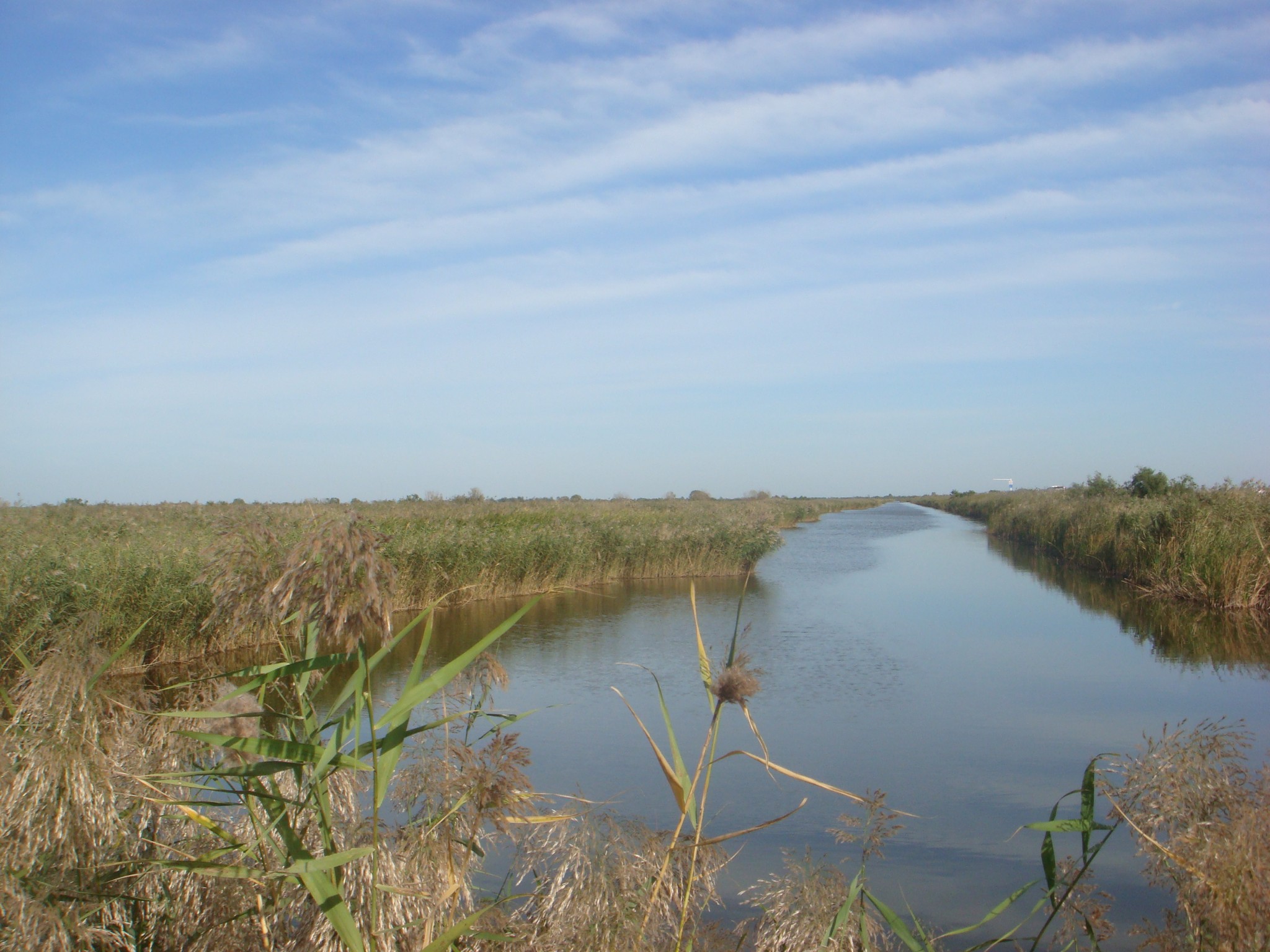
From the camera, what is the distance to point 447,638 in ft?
38.9

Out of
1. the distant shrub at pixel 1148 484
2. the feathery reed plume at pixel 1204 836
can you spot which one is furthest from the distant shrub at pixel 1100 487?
the feathery reed plume at pixel 1204 836

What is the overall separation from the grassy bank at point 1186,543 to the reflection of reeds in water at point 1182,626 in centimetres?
30

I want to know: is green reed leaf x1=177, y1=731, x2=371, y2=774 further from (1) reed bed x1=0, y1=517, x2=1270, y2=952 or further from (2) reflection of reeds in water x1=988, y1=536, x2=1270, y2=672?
(2) reflection of reeds in water x1=988, y1=536, x2=1270, y2=672

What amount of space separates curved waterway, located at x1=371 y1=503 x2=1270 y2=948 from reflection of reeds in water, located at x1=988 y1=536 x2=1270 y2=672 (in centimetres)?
6

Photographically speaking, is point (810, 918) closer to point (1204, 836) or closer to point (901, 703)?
point (1204, 836)

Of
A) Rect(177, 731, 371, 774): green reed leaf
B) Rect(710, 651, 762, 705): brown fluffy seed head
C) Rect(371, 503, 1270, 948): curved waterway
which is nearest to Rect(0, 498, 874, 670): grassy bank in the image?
Rect(177, 731, 371, 774): green reed leaf

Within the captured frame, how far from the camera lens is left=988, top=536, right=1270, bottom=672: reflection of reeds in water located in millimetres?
11078

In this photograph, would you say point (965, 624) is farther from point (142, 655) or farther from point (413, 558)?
point (142, 655)

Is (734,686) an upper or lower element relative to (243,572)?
lower

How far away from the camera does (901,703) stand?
8641 millimetres

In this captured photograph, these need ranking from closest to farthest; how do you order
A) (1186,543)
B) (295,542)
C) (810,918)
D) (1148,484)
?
(295,542) < (810,918) < (1186,543) < (1148,484)

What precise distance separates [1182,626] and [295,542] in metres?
14.7

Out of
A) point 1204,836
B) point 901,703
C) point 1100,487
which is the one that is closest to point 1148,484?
point 1100,487

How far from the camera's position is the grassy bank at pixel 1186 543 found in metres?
13.7
